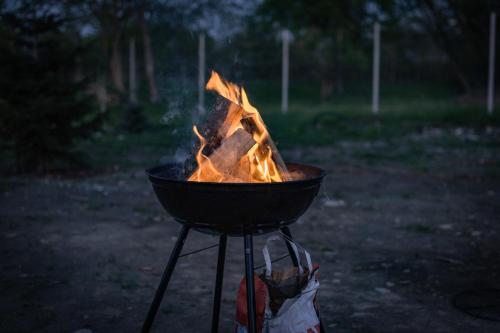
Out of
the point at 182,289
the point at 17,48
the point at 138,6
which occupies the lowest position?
the point at 182,289

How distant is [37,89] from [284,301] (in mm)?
6000

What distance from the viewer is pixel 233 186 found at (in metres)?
2.30

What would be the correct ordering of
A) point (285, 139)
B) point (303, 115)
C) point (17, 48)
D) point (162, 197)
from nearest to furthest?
point (162, 197) → point (17, 48) → point (285, 139) → point (303, 115)

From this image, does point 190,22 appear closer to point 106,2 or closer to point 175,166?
point 106,2

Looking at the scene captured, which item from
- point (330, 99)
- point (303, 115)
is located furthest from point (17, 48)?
point (330, 99)

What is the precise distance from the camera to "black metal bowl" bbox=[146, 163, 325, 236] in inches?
91.4

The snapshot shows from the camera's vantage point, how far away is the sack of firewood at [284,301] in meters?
2.54

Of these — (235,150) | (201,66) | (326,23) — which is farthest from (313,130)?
(326,23)

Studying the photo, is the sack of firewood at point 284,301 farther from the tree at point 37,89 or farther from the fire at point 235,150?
the tree at point 37,89

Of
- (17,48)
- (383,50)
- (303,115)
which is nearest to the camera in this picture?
(17,48)

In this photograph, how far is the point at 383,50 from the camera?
A: 965 inches

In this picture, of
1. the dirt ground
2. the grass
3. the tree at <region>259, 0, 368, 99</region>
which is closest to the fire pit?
the dirt ground

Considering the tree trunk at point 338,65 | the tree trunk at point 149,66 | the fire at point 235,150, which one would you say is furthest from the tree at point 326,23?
the fire at point 235,150

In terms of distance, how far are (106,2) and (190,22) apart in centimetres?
323
